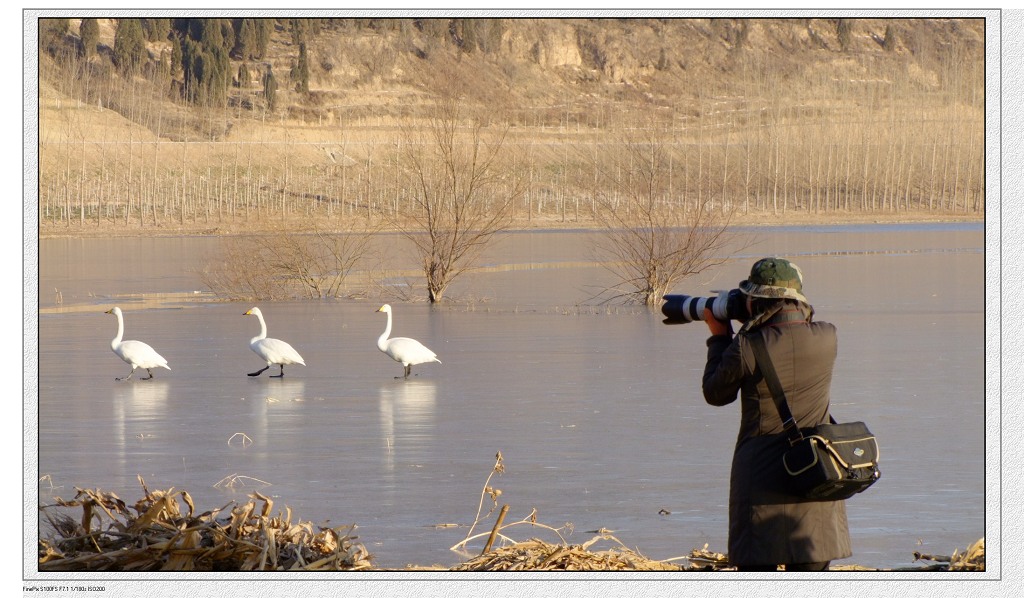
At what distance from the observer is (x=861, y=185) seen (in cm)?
8194

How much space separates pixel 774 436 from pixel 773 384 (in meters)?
0.22

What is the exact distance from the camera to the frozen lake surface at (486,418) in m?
7.32

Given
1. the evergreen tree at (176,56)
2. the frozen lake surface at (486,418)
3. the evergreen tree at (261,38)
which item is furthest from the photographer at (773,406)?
the evergreen tree at (261,38)

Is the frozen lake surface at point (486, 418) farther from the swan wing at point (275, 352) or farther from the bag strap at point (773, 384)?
the bag strap at point (773, 384)

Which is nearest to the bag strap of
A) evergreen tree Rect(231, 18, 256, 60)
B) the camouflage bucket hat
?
the camouflage bucket hat

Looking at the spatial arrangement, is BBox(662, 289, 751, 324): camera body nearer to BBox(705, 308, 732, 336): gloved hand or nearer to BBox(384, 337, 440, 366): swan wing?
BBox(705, 308, 732, 336): gloved hand

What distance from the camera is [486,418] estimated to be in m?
10.8

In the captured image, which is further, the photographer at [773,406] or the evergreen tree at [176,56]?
the evergreen tree at [176,56]

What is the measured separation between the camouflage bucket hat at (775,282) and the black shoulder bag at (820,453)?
0.15 meters

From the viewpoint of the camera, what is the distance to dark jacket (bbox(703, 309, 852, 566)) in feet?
14.3

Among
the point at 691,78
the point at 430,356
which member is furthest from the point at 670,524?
the point at 691,78

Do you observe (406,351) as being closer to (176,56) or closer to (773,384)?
(773,384)

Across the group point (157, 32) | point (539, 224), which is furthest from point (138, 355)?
point (157, 32)

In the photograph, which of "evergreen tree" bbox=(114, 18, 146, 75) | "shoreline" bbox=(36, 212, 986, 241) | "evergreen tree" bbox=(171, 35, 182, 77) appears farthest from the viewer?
"evergreen tree" bbox=(171, 35, 182, 77)
